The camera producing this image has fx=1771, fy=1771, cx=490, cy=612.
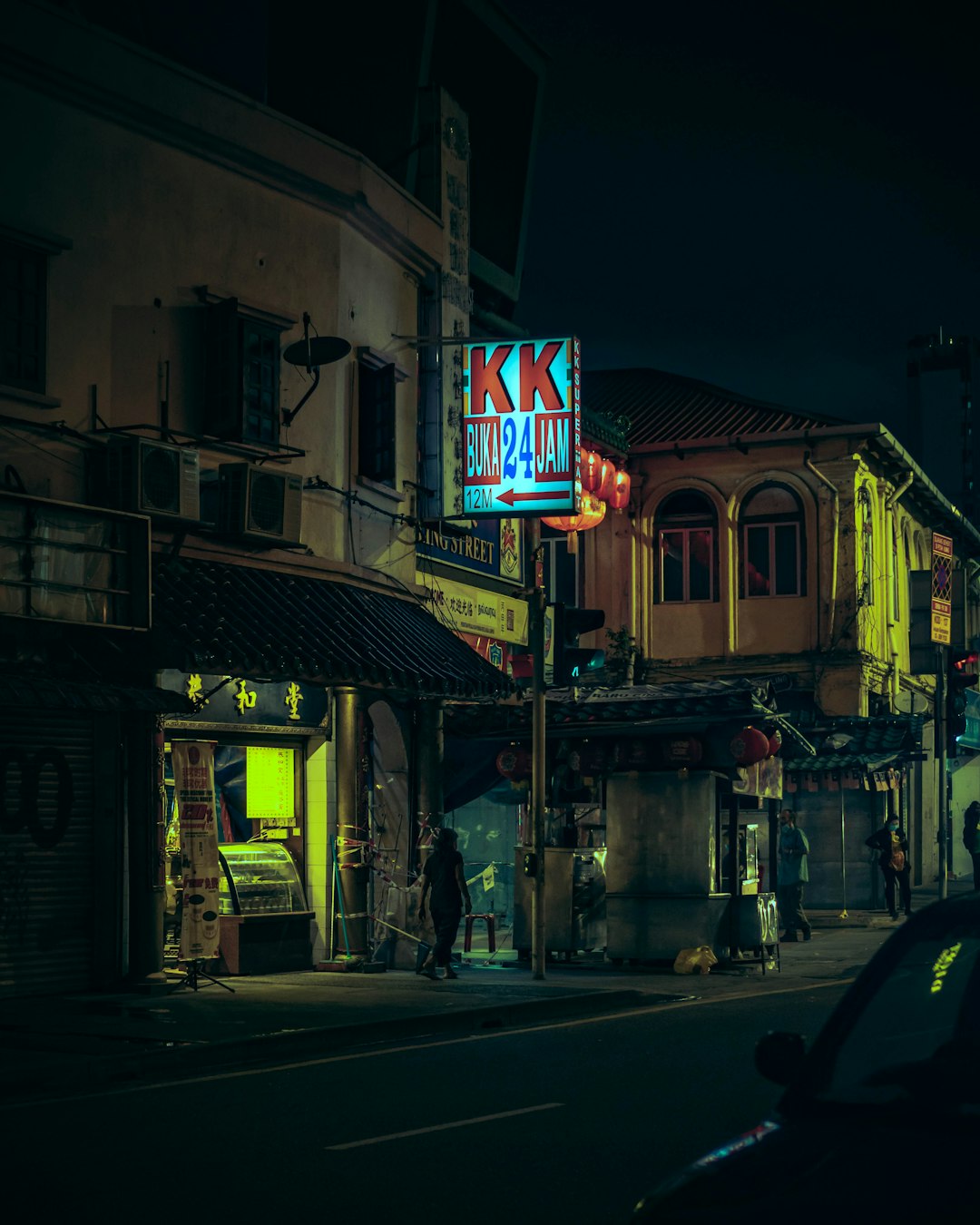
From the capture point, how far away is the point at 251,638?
17719 millimetres

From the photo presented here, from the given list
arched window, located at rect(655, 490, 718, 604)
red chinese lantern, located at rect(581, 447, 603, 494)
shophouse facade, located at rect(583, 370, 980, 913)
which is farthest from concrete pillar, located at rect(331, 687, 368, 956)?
arched window, located at rect(655, 490, 718, 604)

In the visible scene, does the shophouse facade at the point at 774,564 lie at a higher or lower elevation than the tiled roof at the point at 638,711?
higher

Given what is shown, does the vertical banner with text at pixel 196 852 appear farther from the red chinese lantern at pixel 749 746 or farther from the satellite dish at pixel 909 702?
the satellite dish at pixel 909 702

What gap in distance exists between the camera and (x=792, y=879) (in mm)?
27094

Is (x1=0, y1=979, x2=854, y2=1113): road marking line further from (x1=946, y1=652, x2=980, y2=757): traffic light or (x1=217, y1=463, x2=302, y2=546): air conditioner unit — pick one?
(x1=946, y1=652, x2=980, y2=757): traffic light

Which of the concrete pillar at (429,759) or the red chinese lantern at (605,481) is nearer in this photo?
the concrete pillar at (429,759)

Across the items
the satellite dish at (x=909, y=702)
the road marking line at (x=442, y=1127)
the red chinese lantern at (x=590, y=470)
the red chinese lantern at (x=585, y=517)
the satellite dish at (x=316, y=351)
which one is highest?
the red chinese lantern at (x=590, y=470)

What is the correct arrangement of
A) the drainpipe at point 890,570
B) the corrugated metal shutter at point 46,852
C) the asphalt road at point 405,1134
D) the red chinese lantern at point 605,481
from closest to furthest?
the asphalt road at point 405,1134
the corrugated metal shutter at point 46,852
the red chinese lantern at point 605,481
the drainpipe at point 890,570

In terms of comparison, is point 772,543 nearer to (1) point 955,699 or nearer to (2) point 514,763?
(1) point 955,699

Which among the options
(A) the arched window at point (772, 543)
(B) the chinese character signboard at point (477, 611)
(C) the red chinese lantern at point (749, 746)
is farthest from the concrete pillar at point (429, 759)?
(A) the arched window at point (772, 543)

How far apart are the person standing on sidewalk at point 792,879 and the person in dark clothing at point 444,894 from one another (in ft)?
27.0

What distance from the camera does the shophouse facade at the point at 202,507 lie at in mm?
16812

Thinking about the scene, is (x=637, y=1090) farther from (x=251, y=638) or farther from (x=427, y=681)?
(x=427, y=681)

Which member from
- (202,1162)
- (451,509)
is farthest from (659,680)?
(202,1162)
